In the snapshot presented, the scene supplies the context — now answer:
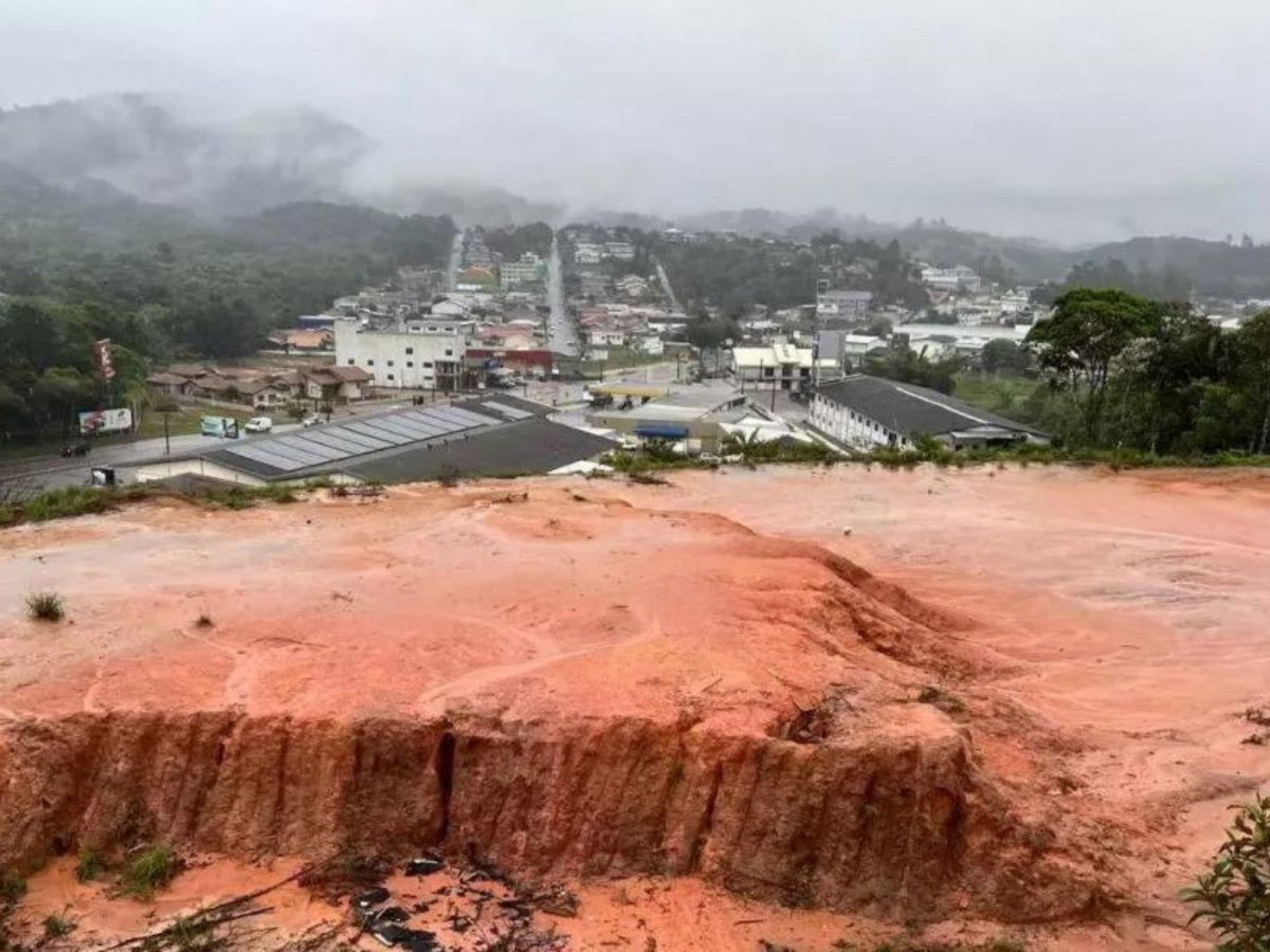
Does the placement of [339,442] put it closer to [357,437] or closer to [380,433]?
[357,437]

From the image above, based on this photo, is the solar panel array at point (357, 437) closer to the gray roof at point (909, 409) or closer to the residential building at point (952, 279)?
the gray roof at point (909, 409)

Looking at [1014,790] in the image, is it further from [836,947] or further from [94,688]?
[94,688]

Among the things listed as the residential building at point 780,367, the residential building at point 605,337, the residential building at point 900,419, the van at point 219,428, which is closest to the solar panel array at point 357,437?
the van at point 219,428

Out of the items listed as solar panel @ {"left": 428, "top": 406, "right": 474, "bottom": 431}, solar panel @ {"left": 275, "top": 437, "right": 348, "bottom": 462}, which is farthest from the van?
solar panel @ {"left": 275, "top": 437, "right": 348, "bottom": 462}

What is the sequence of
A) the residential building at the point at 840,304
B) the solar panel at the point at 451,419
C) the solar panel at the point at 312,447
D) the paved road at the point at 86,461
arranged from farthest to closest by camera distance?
1. the residential building at the point at 840,304
2. the solar panel at the point at 451,419
3. the paved road at the point at 86,461
4. the solar panel at the point at 312,447

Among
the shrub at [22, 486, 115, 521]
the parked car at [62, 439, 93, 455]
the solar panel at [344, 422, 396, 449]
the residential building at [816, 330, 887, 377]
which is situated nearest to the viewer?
the shrub at [22, 486, 115, 521]

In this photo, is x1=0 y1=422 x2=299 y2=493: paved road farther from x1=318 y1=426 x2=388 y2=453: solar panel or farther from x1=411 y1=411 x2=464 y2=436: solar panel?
x1=411 y1=411 x2=464 y2=436: solar panel

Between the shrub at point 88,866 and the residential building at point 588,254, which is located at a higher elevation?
the residential building at point 588,254
